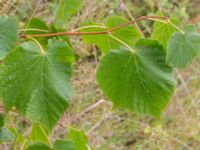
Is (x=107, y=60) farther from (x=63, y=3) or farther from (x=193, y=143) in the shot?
(x=193, y=143)

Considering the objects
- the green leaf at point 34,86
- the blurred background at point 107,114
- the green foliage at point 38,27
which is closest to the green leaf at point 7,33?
the green leaf at point 34,86

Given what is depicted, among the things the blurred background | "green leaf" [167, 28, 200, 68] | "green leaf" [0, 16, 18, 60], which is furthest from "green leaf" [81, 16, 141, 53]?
the blurred background

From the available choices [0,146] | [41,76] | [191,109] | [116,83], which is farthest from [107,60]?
[191,109]

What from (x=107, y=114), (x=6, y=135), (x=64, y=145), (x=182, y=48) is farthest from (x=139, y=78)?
(x=107, y=114)

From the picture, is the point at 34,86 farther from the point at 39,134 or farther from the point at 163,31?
the point at 163,31

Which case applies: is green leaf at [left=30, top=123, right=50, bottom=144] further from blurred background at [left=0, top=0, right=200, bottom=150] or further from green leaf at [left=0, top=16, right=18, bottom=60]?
blurred background at [left=0, top=0, right=200, bottom=150]

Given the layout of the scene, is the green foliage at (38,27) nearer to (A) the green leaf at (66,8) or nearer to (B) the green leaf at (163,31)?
(A) the green leaf at (66,8)
